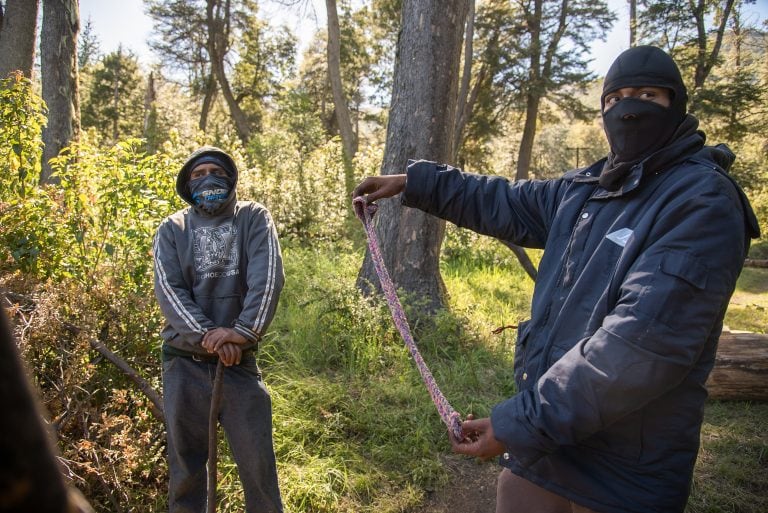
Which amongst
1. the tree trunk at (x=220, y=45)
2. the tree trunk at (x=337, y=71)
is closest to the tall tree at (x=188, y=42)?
the tree trunk at (x=220, y=45)

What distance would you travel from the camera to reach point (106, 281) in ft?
12.7

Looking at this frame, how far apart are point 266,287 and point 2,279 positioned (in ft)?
6.66

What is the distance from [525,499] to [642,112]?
5.35 ft

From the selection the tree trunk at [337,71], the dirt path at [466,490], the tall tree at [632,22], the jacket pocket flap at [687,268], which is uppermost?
the tall tree at [632,22]

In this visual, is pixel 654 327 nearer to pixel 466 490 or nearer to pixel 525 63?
pixel 466 490

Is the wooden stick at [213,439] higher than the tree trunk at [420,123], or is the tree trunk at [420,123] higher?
the tree trunk at [420,123]

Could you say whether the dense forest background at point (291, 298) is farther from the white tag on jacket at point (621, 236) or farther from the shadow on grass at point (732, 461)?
the white tag on jacket at point (621, 236)

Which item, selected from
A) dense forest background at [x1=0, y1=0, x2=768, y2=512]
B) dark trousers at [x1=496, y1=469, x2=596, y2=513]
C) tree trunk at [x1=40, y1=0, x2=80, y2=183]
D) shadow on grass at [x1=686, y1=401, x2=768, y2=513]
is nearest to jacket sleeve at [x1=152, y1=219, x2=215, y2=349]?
dense forest background at [x1=0, y1=0, x2=768, y2=512]

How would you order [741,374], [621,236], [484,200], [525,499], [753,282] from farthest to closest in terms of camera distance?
[753,282] < [741,374] < [484,200] < [525,499] < [621,236]

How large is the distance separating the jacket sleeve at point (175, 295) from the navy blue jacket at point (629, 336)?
1.73 metres

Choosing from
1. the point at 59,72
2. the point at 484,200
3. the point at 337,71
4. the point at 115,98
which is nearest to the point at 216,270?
the point at 484,200

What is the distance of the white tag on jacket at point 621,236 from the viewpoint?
165 cm

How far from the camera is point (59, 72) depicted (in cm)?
670

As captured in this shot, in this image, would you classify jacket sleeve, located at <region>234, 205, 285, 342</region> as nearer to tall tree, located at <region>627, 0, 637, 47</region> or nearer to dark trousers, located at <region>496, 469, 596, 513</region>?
dark trousers, located at <region>496, 469, 596, 513</region>
